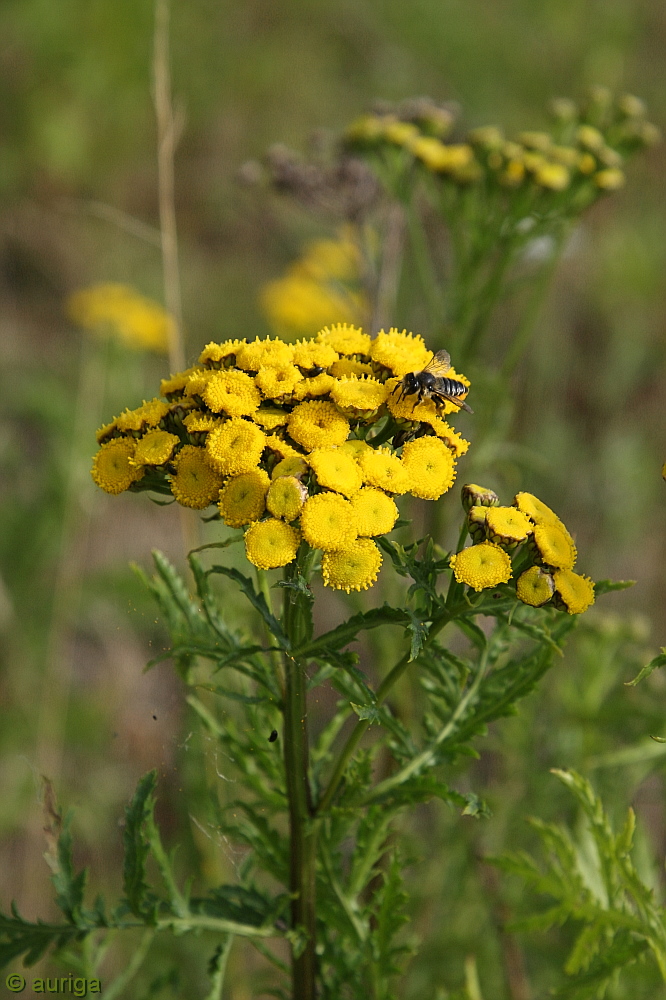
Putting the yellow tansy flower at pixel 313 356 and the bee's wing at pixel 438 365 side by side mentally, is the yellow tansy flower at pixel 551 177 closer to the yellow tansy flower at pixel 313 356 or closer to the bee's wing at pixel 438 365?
the bee's wing at pixel 438 365

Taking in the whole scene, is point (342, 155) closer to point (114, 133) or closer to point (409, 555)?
point (409, 555)

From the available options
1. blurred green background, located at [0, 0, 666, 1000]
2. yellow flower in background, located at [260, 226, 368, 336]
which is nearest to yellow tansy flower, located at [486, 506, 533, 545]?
blurred green background, located at [0, 0, 666, 1000]

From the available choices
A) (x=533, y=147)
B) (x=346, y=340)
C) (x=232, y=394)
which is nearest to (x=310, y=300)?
(x=533, y=147)

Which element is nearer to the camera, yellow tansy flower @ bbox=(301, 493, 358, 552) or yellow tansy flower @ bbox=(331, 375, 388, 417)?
yellow tansy flower @ bbox=(301, 493, 358, 552)

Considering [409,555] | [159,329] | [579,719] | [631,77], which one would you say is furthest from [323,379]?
[631,77]

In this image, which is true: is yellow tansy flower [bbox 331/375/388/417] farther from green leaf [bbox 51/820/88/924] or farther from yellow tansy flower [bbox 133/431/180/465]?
green leaf [bbox 51/820/88/924]

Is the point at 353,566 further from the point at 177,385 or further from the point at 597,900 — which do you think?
the point at 597,900
